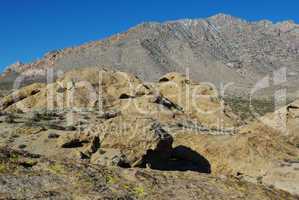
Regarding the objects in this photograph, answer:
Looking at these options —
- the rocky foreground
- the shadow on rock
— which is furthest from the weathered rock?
the shadow on rock

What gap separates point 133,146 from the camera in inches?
698

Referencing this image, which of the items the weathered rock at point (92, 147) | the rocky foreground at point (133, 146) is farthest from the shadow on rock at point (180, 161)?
the weathered rock at point (92, 147)

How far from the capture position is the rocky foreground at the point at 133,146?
6.86 meters

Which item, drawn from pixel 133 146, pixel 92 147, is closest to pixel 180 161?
pixel 133 146

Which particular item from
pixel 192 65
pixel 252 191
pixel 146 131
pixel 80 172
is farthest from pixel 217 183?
pixel 192 65

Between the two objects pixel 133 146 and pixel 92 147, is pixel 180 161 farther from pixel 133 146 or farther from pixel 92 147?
pixel 92 147

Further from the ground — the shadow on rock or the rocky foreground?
the rocky foreground

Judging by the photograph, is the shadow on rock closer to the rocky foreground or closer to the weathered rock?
the rocky foreground

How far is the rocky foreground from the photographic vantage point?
6855 millimetres

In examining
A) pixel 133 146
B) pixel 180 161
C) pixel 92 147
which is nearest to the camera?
pixel 133 146

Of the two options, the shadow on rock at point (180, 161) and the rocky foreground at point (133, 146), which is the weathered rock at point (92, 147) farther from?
the shadow on rock at point (180, 161)

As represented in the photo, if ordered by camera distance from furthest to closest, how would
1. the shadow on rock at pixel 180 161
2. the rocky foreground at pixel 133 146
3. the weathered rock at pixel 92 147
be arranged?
the shadow on rock at pixel 180 161, the weathered rock at pixel 92 147, the rocky foreground at pixel 133 146

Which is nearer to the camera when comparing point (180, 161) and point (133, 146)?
point (133, 146)

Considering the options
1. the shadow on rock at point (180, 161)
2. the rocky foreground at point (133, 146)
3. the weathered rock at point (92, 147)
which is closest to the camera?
the rocky foreground at point (133, 146)
